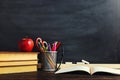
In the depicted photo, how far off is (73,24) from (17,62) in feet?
1.62

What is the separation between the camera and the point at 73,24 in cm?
153

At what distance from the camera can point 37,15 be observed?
5.01 ft

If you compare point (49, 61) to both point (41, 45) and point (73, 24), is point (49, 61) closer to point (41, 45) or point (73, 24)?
point (41, 45)

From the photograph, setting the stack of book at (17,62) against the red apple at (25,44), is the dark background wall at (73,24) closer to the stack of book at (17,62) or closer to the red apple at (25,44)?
the red apple at (25,44)

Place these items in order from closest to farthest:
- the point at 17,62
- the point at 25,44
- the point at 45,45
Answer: the point at 17,62 → the point at 25,44 → the point at 45,45

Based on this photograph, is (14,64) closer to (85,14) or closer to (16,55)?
(16,55)

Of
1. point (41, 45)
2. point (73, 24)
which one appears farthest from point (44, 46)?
point (73, 24)

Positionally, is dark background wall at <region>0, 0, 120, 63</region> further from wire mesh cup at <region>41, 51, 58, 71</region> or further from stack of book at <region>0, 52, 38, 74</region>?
stack of book at <region>0, 52, 38, 74</region>

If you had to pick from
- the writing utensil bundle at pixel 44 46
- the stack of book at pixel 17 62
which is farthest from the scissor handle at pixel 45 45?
the stack of book at pixel 17 62

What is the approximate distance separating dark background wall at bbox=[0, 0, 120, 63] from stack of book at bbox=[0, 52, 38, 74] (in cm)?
27

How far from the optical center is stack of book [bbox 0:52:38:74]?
1.15 m

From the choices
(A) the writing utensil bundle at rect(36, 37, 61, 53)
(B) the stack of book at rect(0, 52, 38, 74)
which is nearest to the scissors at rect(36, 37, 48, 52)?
(A) the writing utensil bundle at rect(36, 37, 61, 53)

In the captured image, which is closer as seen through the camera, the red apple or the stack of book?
the stack of book

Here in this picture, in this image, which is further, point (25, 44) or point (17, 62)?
point (25, 44)
